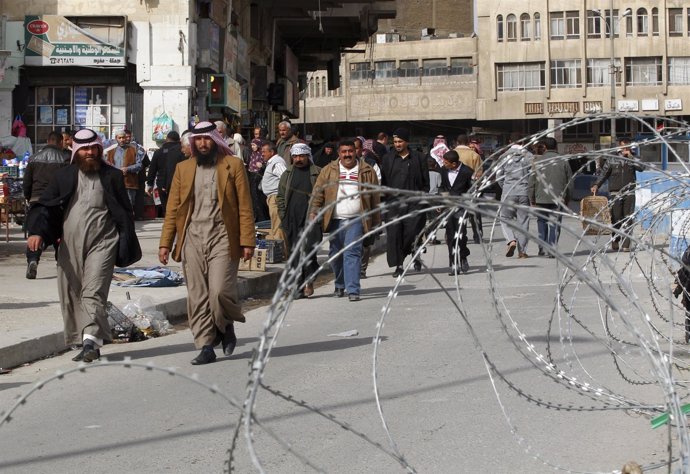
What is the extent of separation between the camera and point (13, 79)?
86.3ft

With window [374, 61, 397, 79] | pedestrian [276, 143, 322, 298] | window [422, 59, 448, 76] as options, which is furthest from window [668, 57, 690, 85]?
pedestrian [276, 143, 322, 298]

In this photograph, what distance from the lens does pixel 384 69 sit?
291 feet

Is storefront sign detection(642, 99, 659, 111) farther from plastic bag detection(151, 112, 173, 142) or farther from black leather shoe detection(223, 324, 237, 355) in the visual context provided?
black leather shoe detection(223, 324, 237, 355)

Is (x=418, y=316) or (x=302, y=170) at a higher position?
(x=302, y=170)

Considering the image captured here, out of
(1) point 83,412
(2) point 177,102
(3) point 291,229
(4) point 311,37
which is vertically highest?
(4) point 311,37

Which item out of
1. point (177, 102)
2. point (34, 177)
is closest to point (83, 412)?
point (34, 177)

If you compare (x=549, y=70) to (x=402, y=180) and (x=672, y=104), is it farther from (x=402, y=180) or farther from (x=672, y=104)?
(x=402, y=180)

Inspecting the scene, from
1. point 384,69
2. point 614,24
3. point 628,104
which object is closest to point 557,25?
point 614,24

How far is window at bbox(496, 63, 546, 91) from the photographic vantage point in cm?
8212

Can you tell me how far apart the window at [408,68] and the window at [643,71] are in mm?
15681

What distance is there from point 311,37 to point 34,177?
1195 inches

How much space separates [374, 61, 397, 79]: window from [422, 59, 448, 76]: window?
7.80ft

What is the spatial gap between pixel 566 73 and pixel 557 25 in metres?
3.46

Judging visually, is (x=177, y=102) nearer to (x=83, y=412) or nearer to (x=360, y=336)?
(x=360, y=336)
